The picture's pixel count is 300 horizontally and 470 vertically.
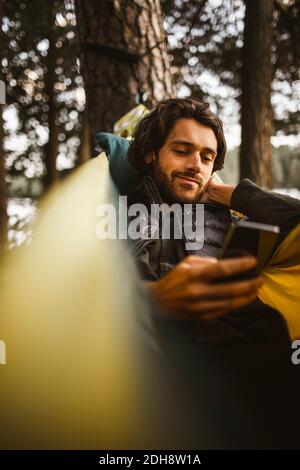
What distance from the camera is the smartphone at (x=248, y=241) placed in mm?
1093

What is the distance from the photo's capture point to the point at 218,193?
2.04 meters

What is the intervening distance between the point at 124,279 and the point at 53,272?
302mm

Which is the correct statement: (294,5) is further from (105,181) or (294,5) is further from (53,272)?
(53,272)

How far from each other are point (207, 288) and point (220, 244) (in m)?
0.81

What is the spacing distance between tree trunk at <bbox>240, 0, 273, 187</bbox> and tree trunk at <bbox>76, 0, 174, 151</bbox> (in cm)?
136

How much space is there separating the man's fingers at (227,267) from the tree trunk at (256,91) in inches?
116

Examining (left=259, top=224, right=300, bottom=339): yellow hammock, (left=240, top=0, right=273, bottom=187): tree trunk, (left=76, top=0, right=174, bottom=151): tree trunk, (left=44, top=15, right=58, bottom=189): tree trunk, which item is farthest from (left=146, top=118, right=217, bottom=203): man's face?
(left=44, top=15, right=58, bottom=189): tree trunk

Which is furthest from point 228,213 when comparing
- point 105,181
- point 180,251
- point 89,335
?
point 89,335

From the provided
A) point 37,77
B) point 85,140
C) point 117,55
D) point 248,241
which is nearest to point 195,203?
point 248,241

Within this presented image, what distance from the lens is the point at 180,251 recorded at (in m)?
1.73

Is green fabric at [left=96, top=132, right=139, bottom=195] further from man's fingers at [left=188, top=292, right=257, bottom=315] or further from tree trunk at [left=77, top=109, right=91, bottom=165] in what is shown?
man's fingers at [left=188, top=292, right=257, bottom=315]

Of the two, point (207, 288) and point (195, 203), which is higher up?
point (195, 203)

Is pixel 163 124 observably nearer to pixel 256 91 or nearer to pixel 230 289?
pixel 230 289

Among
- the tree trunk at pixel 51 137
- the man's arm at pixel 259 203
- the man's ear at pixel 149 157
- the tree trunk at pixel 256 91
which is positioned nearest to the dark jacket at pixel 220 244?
the man's arm at pixel 259 203
